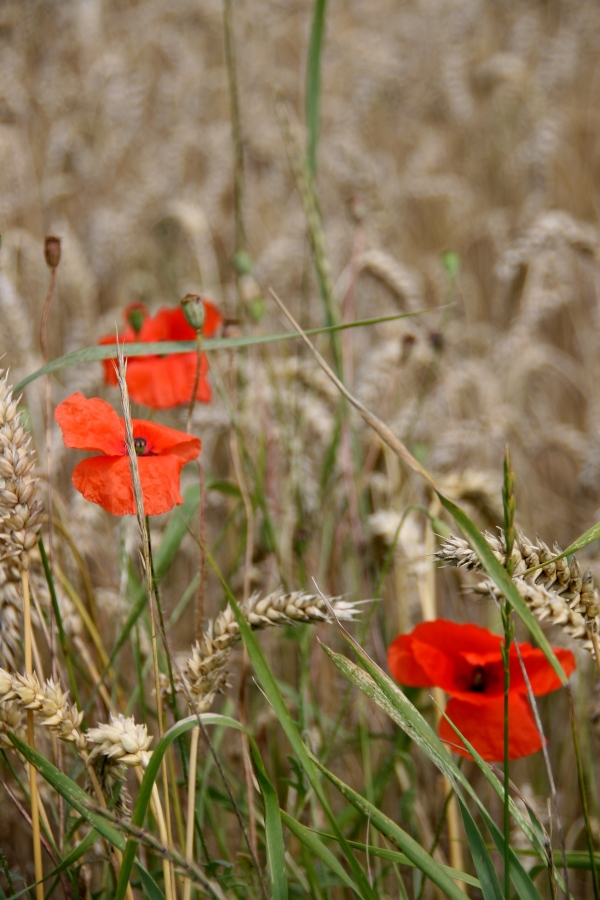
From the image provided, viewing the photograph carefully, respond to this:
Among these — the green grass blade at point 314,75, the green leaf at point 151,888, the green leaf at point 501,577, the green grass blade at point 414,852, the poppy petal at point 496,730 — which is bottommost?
the green leaf at point 151,888

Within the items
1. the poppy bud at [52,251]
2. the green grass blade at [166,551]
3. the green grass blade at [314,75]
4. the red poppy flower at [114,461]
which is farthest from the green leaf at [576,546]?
the green grass blade at [314,75]

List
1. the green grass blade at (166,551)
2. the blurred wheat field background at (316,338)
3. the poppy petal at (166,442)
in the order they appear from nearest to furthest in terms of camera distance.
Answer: the poppy petal at (166,442), the green grass blade at (166,551), the blurred wheat field background at (316,338)

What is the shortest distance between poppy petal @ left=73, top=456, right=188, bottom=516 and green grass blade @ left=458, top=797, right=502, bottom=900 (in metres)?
0.25

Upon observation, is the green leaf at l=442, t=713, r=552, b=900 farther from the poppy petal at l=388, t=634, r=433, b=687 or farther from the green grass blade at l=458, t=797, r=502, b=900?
the poppy petal at l=388, t=634, r=433, b=687

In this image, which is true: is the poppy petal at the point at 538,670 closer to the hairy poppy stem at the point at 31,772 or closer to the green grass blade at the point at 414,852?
the green grass blade at the point at 414,852

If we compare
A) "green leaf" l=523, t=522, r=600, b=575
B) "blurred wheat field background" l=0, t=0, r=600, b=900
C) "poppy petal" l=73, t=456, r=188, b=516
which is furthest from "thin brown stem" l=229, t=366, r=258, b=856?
"green leaf" l=523, t=522, r=600, b=575

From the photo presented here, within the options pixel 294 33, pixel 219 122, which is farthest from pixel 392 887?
pixel 294 33

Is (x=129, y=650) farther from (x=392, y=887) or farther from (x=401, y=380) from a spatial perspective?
(x=401, y=380)

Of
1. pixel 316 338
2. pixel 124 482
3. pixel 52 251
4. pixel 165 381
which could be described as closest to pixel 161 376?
pixel 165 381

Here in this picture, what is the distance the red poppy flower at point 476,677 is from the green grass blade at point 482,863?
0.19ft

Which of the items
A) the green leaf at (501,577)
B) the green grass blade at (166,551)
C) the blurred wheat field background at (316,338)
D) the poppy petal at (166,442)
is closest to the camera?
the green leaf at (501,577)

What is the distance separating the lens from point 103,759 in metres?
0.44

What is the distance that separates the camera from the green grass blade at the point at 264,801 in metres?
0.38

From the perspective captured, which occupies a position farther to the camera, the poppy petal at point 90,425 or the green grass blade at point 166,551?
the green grass blade at point 166,551
